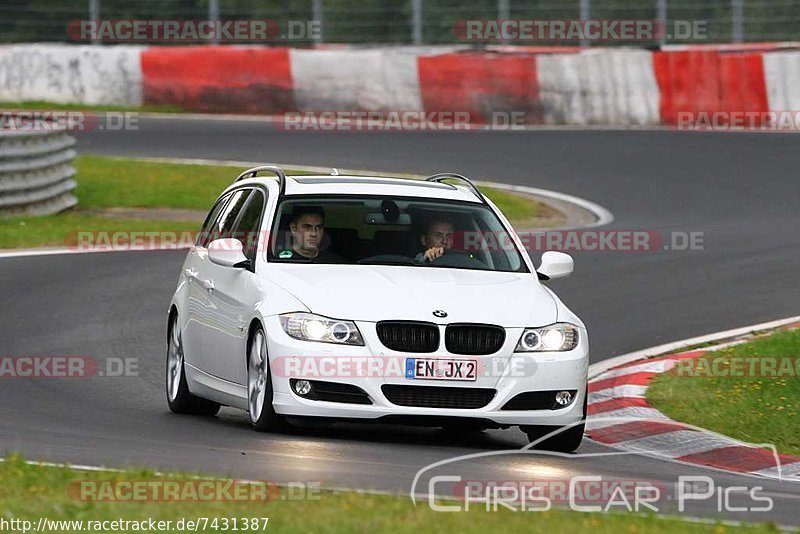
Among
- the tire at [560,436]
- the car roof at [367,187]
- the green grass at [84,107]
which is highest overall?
the car roof at [367,187]

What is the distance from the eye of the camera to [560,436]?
9.97 m

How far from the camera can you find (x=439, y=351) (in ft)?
31.2

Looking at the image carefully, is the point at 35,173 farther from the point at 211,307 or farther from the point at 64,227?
the point at 211,307

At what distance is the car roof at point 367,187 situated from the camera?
10930mm

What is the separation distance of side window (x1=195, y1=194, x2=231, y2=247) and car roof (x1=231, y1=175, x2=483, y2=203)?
50 centimetres

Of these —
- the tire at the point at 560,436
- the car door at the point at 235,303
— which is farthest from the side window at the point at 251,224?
the tire at the point at 560,436

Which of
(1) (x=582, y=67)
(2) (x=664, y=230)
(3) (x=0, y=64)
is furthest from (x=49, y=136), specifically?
(3) (x=0, y=64)

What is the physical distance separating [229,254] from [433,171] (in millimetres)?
14851

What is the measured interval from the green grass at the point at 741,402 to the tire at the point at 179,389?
2.86 metres

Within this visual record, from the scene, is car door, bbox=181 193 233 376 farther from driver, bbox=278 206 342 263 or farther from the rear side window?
driver, bbox=278 206 342 263

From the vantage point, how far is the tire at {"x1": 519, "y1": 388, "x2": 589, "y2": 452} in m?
9.93

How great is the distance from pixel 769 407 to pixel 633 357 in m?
2.13

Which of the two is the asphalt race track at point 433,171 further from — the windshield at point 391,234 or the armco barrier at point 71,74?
the armco barrier at point 71,74

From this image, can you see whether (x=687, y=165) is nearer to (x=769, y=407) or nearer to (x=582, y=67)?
(x=582, y=67)
